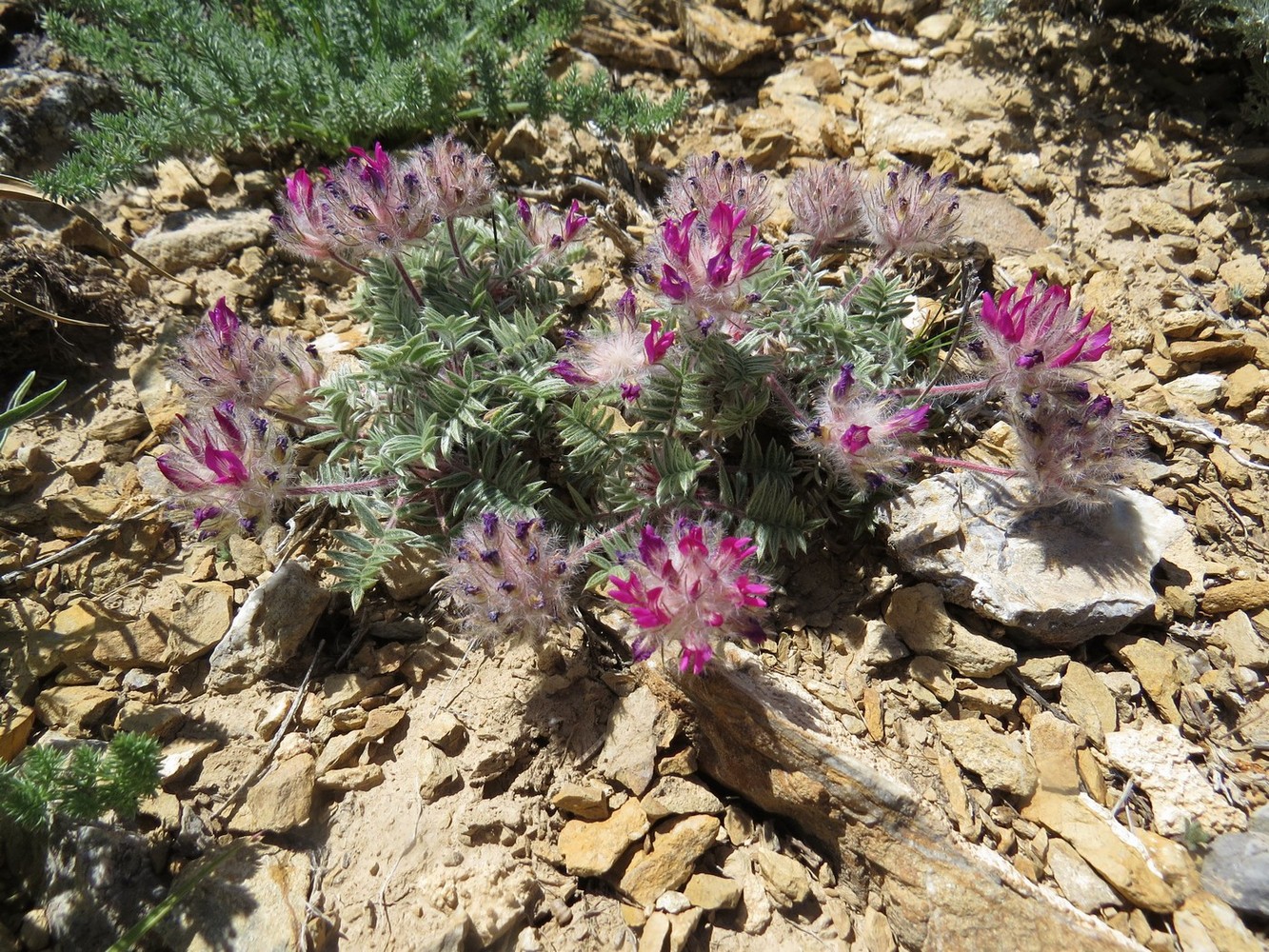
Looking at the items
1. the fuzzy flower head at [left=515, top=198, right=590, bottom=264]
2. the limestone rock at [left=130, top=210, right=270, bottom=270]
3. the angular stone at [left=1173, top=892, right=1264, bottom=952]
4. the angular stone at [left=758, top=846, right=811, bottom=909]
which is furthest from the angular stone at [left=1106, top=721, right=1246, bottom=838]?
the limestone rock at [left=130, top=210, right=270, bottom=270]

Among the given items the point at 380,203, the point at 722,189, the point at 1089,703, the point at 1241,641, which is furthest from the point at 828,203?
the point at 1241,641

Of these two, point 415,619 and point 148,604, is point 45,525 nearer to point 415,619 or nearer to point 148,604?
point 148,604

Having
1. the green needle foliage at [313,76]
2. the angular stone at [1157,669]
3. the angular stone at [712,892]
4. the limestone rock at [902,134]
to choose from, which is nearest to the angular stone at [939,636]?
the angular stone at [1157,669]

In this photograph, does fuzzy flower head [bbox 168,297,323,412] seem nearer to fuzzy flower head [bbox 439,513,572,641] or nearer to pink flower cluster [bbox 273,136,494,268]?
pink flower cluster [bbox 273,136,494,268]

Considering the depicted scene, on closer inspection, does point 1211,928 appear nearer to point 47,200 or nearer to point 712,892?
point 712,892

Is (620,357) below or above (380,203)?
below

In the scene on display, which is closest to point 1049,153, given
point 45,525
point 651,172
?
point 651,172
